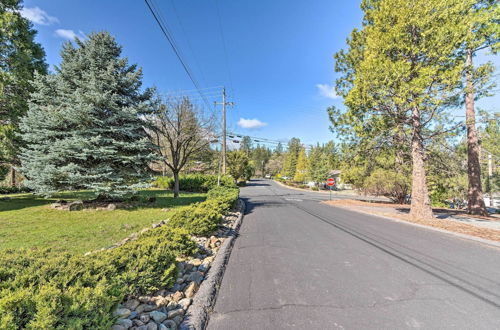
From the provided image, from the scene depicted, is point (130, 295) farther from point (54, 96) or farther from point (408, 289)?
point (54, 96)

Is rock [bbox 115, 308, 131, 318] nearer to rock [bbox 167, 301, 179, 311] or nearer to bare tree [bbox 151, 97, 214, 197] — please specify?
rock [bbox 167, 301, 179, 311]

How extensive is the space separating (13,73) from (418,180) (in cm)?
1920

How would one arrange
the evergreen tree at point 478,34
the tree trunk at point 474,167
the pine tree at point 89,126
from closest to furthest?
the evergreen tree at point 478,34 → the pine tree at point 89,126 → the tree trunk at point 474,167

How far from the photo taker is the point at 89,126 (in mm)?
8086

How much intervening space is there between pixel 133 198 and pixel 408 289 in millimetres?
10281

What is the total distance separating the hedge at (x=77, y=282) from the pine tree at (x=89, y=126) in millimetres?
6237

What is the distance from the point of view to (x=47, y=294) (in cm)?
153

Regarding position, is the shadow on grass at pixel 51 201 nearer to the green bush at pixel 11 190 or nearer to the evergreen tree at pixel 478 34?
the green bush at pixel 11 190

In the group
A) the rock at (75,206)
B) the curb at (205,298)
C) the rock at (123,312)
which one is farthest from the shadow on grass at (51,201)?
the rock at (123,312)

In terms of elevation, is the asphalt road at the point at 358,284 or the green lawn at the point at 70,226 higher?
the green lawn at the point at 70,226

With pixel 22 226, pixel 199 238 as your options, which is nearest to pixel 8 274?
pixel 199 238

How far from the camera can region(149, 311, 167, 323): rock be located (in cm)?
213

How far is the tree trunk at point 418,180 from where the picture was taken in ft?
27.0

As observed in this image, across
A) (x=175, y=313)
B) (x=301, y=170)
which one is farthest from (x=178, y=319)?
(x=301, y=170)
